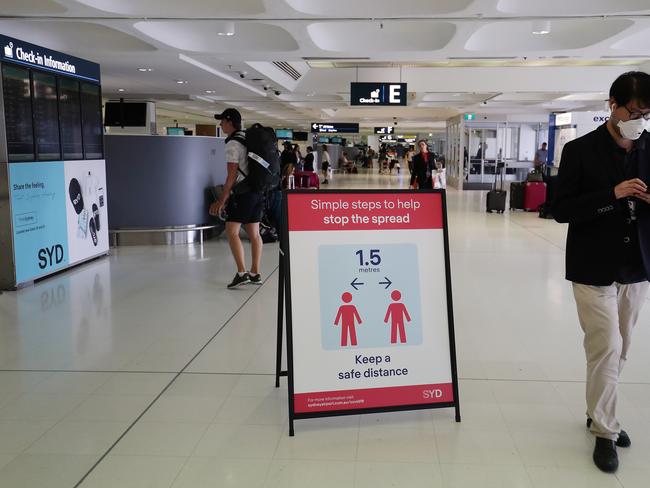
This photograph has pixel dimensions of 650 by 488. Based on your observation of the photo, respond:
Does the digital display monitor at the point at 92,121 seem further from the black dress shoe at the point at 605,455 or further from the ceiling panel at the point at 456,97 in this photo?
the ceiling panel at the point at 456,97

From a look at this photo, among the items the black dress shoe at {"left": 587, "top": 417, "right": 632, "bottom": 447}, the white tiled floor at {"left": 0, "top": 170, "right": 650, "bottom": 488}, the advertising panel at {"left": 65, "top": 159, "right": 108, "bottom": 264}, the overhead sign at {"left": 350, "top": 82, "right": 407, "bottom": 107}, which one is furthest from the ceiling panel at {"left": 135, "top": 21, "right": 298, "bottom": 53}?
the black dress shoe at {"left": 587, "top": 417, "right": 632, "bottom": 447}

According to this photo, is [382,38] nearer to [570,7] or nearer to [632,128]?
[570,7]

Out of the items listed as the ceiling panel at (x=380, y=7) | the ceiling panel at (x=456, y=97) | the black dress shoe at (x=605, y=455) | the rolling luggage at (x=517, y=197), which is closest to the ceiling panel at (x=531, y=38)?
the ceiling panel at (x=380, y=7)

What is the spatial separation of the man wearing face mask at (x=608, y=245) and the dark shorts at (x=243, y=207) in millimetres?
3635

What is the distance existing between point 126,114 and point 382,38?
775 cm

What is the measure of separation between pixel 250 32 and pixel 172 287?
12.5 feet

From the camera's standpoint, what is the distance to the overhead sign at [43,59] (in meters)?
5.80

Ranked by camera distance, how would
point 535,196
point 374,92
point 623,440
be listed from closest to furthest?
point 623,440, point 374,92, point 535,196

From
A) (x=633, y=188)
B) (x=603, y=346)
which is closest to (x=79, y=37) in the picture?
(x=633, y=188)

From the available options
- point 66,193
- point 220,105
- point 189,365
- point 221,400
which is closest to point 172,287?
point 66,193

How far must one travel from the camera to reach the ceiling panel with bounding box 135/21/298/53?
7746 mm

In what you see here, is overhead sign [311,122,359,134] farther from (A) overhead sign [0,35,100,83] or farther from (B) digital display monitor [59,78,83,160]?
(B) digital display monitor [59,78,83,160]

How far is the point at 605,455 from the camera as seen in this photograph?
266 centimetres

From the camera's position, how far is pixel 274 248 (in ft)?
29.3
